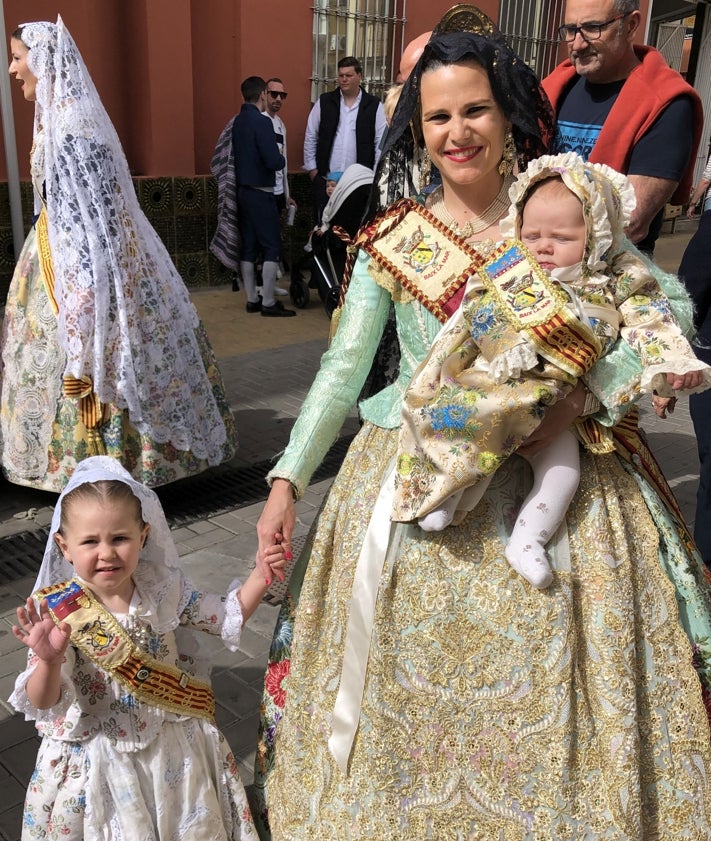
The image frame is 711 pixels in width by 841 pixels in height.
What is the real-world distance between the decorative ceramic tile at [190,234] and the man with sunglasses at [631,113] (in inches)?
252

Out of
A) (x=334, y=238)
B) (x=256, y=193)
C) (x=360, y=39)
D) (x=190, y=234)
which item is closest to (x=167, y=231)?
(x=190, y=234)

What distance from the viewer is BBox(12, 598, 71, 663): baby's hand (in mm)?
1786

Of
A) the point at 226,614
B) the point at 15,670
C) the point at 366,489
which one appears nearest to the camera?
the point at 366,489

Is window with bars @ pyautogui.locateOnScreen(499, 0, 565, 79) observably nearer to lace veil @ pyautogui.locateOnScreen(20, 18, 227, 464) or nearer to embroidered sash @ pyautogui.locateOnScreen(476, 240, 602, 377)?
lace veil @ pyautogui.locateOnScreen(20, 18, 227, 464)

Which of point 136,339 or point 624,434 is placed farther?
point 136,339

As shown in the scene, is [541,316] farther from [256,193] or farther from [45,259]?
[256,193]

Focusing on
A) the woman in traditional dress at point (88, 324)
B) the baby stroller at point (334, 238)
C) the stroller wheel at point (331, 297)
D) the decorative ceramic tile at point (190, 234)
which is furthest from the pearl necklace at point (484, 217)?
the decorative ceramic tile at point (190, 234)

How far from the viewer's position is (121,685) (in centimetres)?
203

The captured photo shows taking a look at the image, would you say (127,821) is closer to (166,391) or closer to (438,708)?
(438,708)

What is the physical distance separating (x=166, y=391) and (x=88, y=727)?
230cm

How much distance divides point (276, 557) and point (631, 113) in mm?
1887

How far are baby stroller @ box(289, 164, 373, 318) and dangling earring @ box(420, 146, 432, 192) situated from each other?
3.59m

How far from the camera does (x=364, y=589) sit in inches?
72.1

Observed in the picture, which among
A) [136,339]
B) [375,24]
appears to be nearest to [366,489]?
[136,339]
